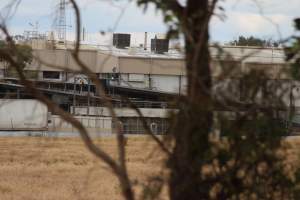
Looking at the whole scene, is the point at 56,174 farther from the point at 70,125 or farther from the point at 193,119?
the point at 193,119

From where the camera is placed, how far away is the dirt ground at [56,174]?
15.0 meters

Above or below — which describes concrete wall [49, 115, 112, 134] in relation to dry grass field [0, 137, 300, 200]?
above

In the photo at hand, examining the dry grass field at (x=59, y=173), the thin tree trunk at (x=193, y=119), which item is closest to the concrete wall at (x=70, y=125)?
the dry grass field at (x=59, y=173)

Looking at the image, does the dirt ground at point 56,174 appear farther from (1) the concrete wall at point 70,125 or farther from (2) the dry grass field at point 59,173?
(1) the concrete wall at point 70,125

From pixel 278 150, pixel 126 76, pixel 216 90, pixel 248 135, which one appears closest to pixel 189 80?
pixel 216 90

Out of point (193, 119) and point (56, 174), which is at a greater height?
point (193, 119)

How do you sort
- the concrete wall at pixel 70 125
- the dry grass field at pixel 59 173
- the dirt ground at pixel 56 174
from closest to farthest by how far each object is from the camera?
the concrete wall at pixel 70 125 < the dry grass field at pixel 59 173 < the dirt ground at pixel 56 174

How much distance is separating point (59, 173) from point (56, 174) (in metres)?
0.26

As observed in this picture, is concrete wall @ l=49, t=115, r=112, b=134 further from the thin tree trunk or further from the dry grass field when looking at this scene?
the thin tree trunk

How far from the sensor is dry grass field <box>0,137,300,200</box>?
44.5ft

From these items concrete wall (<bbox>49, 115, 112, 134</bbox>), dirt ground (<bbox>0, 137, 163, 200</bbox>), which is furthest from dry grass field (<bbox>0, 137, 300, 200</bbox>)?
concrete wall (<bbox>49, 115, 112, 134</bbox>)

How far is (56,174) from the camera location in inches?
815

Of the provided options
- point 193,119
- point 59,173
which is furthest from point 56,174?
point 193,119

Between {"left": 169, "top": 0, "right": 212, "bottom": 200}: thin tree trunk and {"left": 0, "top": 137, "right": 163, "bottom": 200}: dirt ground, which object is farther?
{"left": 0, "top": 137, "right": 163, "bottom": 200}: dirt ground
